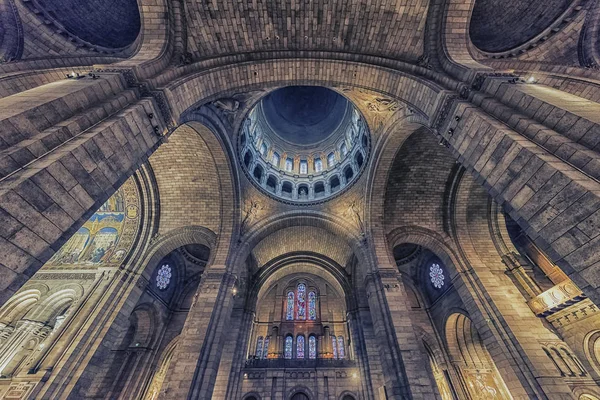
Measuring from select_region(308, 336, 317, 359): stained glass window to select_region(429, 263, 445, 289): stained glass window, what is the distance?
935 centimetres

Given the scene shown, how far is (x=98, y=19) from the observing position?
26.6 feet

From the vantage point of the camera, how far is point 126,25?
863 centimetres

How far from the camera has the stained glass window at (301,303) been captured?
19.1 meters

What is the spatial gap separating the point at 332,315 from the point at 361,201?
1064 centimetres

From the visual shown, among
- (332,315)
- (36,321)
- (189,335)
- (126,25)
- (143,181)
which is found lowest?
(189,335)

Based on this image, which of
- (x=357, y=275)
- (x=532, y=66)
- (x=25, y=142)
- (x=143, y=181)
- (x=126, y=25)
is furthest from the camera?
(x=357, y=275)

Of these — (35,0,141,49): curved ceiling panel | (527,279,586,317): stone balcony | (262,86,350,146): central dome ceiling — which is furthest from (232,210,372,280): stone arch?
(35,0,141,49): curved ceiling panel

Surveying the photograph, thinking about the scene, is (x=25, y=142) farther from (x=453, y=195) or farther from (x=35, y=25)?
(x=453, y=195)

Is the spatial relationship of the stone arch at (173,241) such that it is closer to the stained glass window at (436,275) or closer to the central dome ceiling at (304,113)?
the central dome ceiling at (304,113)

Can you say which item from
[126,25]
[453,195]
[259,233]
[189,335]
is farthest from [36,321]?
[453,195]

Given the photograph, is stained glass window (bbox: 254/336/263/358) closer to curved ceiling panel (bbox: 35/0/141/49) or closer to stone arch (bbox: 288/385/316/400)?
stone arch (bbox: 288/385/316/400)

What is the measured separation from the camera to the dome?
1484cm

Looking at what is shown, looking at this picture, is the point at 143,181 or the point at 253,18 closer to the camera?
the point at 253,18

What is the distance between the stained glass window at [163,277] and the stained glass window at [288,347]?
→ 9.41m
